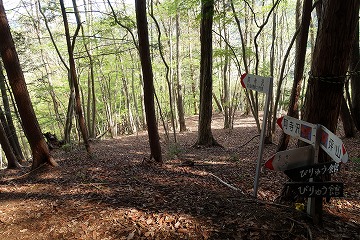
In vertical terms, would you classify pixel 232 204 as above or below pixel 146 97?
below

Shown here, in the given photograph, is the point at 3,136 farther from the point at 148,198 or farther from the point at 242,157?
the point at 242,157

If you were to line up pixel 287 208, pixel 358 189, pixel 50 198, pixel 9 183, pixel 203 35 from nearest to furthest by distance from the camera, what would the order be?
1. pixel 287 208
2. pixel 50 198
3. pixel 358 189
4. pixel 9 183
5. pixel 203 35

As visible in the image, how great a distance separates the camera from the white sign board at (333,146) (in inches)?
91.3

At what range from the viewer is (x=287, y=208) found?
3.40 metres

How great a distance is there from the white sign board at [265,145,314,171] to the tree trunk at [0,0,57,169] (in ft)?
19.1

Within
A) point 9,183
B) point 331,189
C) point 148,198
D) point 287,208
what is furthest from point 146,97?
point 331,189

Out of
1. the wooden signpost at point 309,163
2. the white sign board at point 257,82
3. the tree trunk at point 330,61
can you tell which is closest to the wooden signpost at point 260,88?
the white sign board at point 257,82

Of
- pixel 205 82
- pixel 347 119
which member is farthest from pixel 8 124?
pixel 347 119

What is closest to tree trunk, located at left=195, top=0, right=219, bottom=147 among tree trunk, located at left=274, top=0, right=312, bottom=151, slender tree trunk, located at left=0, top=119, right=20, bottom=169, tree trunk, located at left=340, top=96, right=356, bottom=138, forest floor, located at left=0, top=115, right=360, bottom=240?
tree trunk, located at left=274, top=0, right=312, bottom=151

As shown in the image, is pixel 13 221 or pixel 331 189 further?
pixel 13 221

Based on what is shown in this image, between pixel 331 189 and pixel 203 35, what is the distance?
27.0 ft

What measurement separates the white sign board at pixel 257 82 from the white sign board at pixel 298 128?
2.93 ft

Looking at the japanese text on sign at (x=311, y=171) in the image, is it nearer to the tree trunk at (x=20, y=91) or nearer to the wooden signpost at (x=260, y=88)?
the wooden signpost at (x=260, y=88)

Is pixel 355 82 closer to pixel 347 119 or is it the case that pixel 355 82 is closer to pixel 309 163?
pixel 347 119
